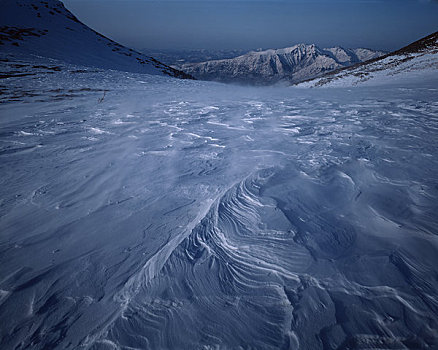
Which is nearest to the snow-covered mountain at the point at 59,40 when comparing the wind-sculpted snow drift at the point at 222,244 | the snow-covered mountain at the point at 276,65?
the wind-sculpted snow drift at the point at 222,244

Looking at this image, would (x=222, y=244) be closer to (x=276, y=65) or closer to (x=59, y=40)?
(x=59, y=40)

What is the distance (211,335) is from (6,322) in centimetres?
103

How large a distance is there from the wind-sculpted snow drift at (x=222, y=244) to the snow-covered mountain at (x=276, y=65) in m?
160

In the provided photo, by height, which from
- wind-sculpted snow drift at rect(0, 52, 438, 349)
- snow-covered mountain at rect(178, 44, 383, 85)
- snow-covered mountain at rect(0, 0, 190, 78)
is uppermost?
snow-covered mountain at rect(178, 44, 383, 85)

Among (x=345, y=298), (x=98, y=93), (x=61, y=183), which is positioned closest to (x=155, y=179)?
(x=61, y=183)

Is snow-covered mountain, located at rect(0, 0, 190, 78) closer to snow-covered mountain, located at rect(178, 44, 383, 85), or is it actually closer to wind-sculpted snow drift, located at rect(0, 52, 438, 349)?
wind-sculpted snow drift, located at rect(0, 52, 438, 349)

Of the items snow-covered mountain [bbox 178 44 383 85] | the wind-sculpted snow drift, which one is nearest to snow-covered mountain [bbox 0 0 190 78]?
the wind-sculpted snow drift

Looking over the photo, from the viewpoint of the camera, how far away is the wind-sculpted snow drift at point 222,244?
98 cm

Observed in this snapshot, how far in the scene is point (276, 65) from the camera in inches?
6919

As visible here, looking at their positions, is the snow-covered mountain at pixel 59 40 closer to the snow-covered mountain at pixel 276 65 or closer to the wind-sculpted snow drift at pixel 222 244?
the wind-sculpted snow drift at pixel 222 244

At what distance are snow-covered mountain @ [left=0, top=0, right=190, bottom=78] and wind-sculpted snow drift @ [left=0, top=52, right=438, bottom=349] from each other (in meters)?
17.0

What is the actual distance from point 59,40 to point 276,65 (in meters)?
188

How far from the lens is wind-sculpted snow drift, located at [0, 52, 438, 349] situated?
98 centimetres

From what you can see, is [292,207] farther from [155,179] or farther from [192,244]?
[155,179]
